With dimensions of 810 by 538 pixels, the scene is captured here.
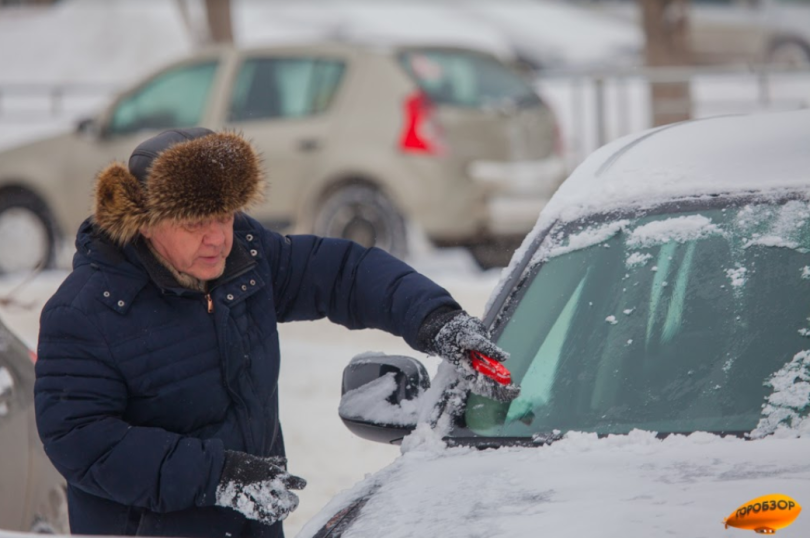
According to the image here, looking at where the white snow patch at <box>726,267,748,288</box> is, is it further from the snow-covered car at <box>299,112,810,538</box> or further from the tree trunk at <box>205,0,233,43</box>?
the tree trunk at <box>205,0,233,43</box>

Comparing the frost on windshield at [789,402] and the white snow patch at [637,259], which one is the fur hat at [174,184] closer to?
the white snow patch at [637,259]

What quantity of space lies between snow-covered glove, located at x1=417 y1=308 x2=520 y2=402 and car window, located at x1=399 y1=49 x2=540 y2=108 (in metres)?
6.73

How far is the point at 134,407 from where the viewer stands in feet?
8.95

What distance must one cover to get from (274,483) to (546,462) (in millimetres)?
564

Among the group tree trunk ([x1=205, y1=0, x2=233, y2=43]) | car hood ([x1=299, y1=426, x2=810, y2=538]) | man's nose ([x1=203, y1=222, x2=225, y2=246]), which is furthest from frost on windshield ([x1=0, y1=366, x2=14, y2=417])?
tree trunk ([x1=205, y1=0, x2=233, y2=43])

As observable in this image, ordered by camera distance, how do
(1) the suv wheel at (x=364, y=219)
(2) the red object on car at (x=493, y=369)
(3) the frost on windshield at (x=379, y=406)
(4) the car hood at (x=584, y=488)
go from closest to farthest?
(4) the car hood at (x=584, y=488), (2) the red object on car at (x=493, y=369), (3) the frost on windshield at (x=379, y=406), (1) the suv wheel at (x=364, y=219)

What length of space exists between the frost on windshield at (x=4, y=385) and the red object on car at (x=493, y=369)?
1607 millimetres

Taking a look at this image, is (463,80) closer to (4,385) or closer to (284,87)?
(284,87)

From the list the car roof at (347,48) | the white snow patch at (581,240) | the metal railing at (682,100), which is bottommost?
the white snow patch at (581,240)

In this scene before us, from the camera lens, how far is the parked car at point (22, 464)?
143 inches

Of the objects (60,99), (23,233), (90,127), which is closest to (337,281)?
(90,127)

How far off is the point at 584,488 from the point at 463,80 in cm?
754

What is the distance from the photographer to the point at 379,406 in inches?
113

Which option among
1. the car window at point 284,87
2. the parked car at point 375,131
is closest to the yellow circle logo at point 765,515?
the parked car at point 375,131
